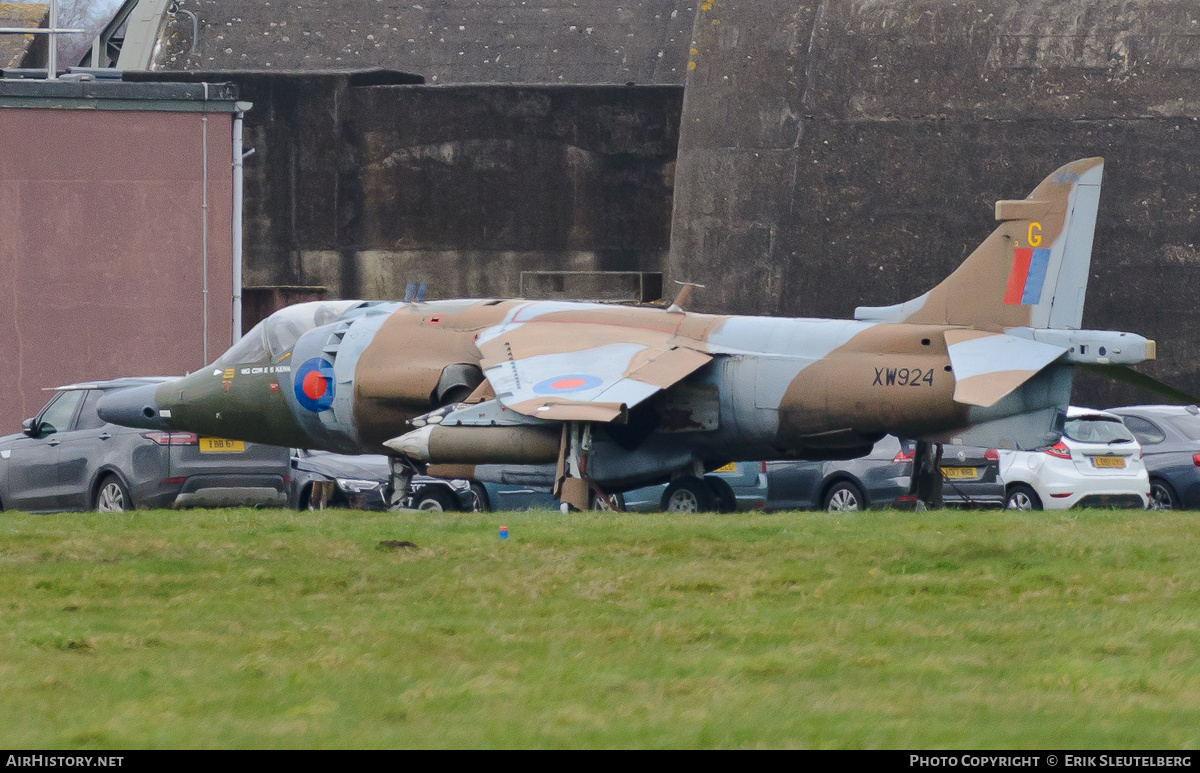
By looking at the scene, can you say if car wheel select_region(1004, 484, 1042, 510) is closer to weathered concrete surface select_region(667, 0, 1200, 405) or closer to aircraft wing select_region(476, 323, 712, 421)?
aircraft wing select_region(476, 323, 712, 421)

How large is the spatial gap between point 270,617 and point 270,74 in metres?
28.2

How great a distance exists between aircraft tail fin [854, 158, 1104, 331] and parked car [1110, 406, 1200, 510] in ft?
18.7

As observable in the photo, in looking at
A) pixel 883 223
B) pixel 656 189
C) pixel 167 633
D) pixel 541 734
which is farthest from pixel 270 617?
pixel 656 189

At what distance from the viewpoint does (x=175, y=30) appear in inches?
1674

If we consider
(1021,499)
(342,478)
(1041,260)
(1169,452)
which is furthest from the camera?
(1169,452)

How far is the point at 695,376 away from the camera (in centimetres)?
1742

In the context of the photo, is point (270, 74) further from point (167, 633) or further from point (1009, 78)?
point (167, 633)

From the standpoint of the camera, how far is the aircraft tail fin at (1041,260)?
54.2 ft

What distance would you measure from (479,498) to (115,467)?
4527 millimetres

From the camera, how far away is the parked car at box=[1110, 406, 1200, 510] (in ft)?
69.9

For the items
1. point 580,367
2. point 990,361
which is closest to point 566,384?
point 580,367

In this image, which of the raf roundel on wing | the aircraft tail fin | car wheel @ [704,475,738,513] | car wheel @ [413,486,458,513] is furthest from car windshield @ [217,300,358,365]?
the aircraft tail fin

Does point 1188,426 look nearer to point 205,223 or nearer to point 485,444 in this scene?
point 485,444

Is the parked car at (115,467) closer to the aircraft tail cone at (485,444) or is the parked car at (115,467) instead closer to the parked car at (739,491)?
the aircraft tail cone at (485,444)
